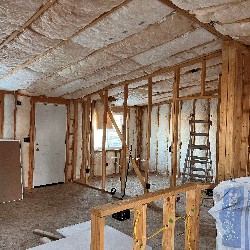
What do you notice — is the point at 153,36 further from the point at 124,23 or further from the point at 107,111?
the point at 107,111

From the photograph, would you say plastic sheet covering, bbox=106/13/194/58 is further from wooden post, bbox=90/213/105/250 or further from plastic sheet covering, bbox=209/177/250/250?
wooden post, bbox=90/213/105/250

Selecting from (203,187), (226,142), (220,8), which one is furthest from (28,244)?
(220,8)

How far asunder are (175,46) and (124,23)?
1.16 meters

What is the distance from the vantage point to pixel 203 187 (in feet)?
8.25

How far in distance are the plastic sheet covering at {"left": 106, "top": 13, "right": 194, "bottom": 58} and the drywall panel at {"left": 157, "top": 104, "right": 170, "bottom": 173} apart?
5041 mm

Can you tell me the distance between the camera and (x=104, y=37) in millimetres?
3324

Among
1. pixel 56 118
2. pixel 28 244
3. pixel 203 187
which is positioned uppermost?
pixel 56 118

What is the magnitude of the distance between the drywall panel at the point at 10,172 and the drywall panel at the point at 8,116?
1.43ft

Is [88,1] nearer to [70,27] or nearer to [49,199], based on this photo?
[70,27]

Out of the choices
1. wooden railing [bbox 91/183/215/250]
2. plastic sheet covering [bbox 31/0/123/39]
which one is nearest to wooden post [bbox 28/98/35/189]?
plastic sheet covering [bbox 31/0/123/39]

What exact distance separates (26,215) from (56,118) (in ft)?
9.81

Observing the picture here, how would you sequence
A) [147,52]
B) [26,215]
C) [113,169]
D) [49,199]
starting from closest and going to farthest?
1. [147,52]
2. [26,215]
3. [49,199]
4. [113,169]

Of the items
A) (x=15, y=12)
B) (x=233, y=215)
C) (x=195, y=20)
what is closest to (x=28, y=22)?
(x=15, y=12)

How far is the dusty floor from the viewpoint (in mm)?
3664
